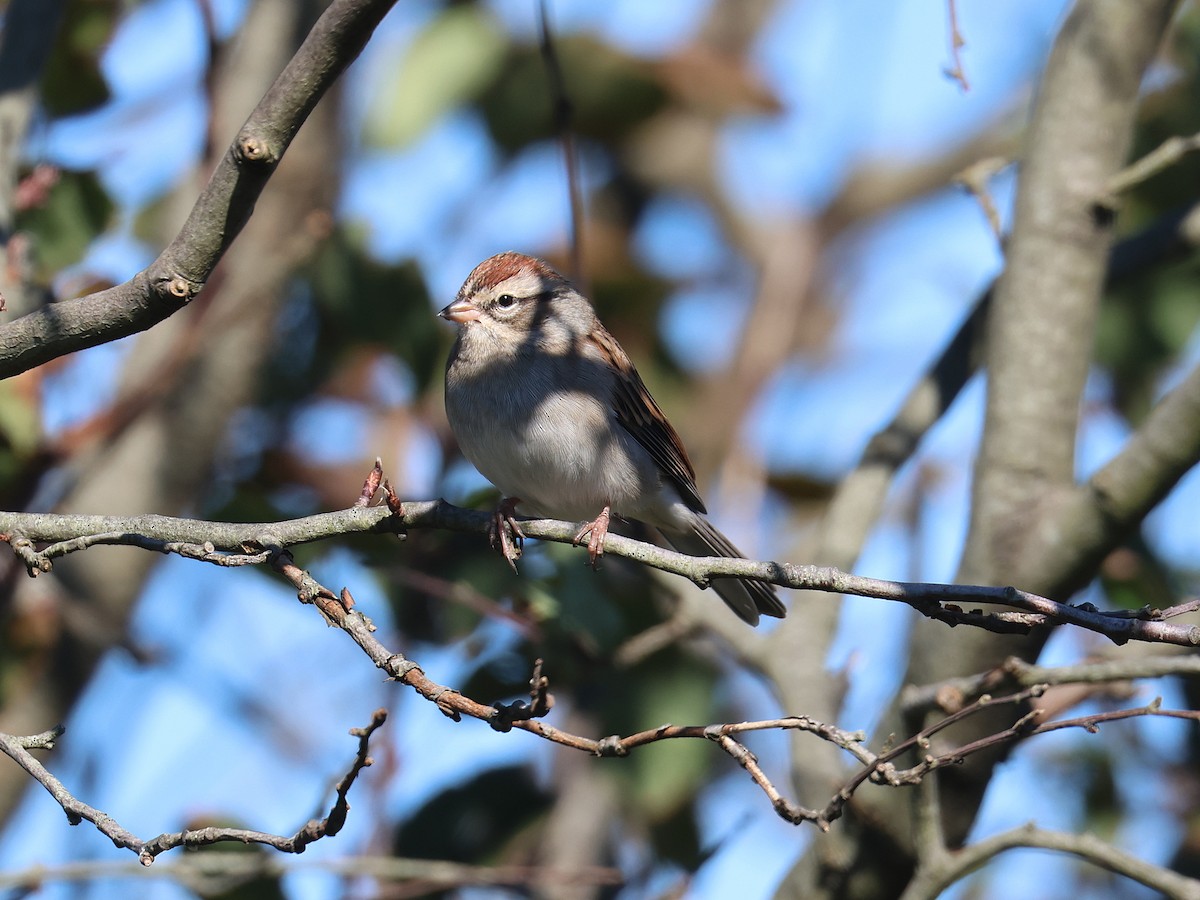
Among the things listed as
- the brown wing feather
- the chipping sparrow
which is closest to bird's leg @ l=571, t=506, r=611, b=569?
the chipping sparrow

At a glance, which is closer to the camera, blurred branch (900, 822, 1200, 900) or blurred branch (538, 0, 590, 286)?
blurred branch (900, 822, 1200, 900)

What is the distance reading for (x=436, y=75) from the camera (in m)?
6.05

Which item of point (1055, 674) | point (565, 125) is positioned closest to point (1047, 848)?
point (1055, 674)

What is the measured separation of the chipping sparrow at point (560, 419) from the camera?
430cm

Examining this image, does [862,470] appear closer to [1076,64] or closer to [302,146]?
[1076,64]

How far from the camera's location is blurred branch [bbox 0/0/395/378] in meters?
2.31

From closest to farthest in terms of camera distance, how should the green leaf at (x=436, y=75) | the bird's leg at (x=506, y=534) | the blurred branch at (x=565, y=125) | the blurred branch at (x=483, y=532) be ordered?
the blurred branch at (x=483, y=532), the bird's leg at (x=506, y=534), the blurred branch at (x=565, y=125), the green leaf at (x=436, y=75)

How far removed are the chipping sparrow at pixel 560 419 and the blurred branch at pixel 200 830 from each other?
5.41 feet

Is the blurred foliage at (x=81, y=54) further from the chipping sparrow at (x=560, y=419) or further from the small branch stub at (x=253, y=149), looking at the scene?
the small branch stub at (x=253, y=149)

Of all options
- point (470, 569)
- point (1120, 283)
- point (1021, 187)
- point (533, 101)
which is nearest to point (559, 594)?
point (470, 569)

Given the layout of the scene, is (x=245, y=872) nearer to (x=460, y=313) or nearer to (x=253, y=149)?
(x=460, y=313)

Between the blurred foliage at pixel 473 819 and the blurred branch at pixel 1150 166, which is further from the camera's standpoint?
the blurred foliage at pixel 473 819

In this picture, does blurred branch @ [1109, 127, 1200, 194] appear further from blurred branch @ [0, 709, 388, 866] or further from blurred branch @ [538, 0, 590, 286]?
blurred branch @ [0, 709, 388, 866]

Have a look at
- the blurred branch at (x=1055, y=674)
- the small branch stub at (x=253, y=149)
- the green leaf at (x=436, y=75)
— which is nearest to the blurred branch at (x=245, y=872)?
the blurred branch at (x=1055, y=674)
